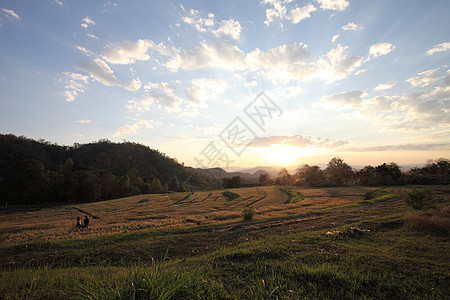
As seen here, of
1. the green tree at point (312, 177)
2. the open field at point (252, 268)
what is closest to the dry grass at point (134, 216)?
the open field at point (252, 268)

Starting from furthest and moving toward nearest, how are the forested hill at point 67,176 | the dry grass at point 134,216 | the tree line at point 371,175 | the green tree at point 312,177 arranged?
the green tree at point 312,177 < the forested hill at point 67,176 < the tree line at point 371,175 < the dry grass at point 134,216

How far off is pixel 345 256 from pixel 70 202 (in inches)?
2997

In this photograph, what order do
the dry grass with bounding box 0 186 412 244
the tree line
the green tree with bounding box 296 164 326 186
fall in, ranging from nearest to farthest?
the dry grass with bounding box 0 186 412 244 < the tree line < the green tree with bounding box 296 164 326 186

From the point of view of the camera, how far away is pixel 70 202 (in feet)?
199

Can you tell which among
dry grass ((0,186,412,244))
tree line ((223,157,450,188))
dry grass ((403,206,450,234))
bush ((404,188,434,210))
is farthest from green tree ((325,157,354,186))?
dry grass ((403,206,450,234))

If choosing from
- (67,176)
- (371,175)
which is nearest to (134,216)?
(67,176)

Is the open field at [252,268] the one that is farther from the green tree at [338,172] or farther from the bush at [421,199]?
the green tree at [338,172]

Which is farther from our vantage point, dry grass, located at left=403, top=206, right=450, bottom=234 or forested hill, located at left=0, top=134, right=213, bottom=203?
forested hill, located at left=0, top=134, right=213, bottom=203

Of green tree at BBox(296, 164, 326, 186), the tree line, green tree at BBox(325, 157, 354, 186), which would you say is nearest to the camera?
the tree line

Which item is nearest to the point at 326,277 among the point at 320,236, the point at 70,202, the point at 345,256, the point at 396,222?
the point at 345,256

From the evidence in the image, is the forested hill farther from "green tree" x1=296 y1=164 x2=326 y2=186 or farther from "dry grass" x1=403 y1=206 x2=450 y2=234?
"dry grass" x1=403 y1=206 x2=450 y2=234

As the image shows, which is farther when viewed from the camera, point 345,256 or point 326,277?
point 345,256

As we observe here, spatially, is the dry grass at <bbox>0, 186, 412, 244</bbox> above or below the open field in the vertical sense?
below

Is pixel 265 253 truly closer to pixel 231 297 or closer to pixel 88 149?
pixel 231 297
